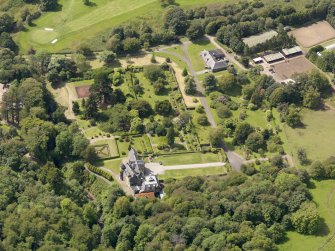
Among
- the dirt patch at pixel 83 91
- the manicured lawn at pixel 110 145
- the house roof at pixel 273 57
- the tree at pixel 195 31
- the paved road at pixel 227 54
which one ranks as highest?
the tree at pixel 195 31

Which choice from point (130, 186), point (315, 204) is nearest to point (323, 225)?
point (315, 204)

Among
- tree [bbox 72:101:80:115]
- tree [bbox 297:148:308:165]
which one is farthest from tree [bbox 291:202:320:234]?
tree [bbox 72:101:80:115]

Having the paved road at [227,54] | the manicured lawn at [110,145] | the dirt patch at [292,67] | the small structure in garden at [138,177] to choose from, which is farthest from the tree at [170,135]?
the dirt patch at [292,67]

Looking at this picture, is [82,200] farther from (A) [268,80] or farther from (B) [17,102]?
(A) [268,80]

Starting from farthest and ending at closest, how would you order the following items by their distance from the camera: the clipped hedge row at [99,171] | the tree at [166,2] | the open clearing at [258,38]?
Answer: 1. the tree at [166,2]
2. the open clearing at [258,38]
3. the clipped hedge row at [99,171]

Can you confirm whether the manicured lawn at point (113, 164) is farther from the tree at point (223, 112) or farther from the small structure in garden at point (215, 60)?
the small structure in garden at point (215, 60)

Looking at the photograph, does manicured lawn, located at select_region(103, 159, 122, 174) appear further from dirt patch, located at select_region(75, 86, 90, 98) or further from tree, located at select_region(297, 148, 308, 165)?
tree, located at select_region(297, 148, 308, 165)

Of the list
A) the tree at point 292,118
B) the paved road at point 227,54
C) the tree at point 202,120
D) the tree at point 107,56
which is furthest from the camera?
the paved road at point 227,54
